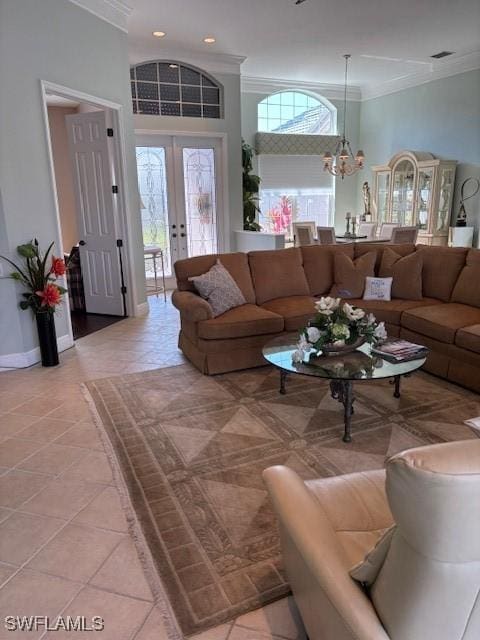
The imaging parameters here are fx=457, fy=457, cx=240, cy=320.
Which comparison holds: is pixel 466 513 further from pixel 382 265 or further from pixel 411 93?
pixel 411 93

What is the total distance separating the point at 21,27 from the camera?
377 centimetres

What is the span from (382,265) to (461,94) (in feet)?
13.9

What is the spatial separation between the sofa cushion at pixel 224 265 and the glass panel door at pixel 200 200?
2955 millimetres

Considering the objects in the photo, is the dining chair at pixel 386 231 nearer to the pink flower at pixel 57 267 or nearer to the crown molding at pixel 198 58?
the crown molding at pixel 198 58

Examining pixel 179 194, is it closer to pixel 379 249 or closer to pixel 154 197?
pixel 154 197

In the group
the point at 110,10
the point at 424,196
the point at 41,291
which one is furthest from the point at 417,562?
the point at 424,196

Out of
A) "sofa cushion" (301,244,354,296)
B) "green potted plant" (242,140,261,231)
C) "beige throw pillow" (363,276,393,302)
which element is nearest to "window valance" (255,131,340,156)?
"green potted plant" (242,140,261,231)

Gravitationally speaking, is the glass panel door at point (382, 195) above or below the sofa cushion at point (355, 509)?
above

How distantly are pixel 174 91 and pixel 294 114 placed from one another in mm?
2871

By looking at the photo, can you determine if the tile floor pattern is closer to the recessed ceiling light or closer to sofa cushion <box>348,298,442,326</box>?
sofa cushion <box>348,298,442,326</box>

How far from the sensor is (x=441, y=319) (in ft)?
11.9

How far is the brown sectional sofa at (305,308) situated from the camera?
355 cm

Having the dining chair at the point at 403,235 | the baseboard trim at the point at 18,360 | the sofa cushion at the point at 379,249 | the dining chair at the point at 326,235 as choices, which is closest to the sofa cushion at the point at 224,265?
the sofa cushion at the point at 379,249

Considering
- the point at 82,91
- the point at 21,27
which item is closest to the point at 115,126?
the point at 82,91
